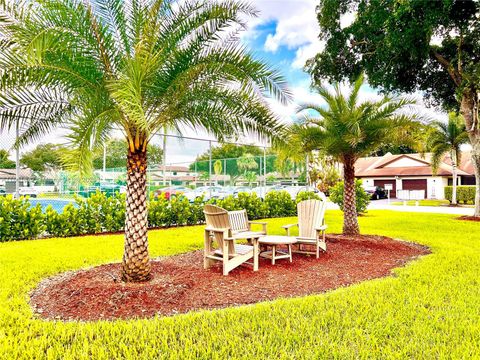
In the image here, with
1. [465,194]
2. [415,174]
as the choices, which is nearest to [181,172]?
[465,194]

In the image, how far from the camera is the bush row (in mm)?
8602

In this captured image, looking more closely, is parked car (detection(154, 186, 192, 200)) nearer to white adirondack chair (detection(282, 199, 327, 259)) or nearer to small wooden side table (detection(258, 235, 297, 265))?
white adirondack chair (detection(282, 199, 327, 259))

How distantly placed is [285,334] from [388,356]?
92 centimetres

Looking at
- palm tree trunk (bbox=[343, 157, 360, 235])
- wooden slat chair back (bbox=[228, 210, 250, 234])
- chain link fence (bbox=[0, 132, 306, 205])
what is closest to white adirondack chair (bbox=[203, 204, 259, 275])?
wooden slat chair back (bbox=[228, 210, 250, 234])

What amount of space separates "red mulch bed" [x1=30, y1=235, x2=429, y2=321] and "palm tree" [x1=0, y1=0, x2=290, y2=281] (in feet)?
1.80

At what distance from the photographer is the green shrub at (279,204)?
14620 mm

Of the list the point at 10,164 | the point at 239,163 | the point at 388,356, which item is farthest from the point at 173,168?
the point at 388,356

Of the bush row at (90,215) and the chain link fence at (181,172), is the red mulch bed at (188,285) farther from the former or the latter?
the chain link fence at (181,172)

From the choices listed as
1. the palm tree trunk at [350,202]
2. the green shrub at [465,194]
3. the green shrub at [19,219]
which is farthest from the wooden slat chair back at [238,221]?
the green shrub at [465,194]

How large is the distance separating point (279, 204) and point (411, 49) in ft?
25.3

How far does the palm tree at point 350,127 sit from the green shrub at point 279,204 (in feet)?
17.0

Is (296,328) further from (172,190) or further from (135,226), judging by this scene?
(172,190)

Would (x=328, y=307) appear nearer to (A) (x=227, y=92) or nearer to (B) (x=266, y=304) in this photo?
(B) (x=266, y=304)

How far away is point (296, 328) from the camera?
11.4ft
